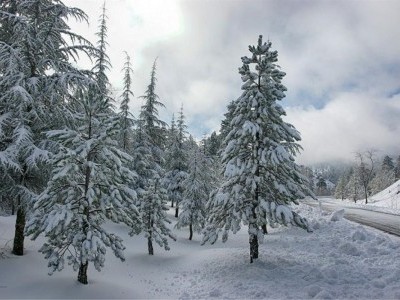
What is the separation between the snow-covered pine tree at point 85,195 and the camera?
1099 centimetres

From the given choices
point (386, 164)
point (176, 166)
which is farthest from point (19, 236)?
point (386, 164)

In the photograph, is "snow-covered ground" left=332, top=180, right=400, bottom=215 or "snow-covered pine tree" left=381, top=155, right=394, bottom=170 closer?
"snow-covered ground" left=332, top=180, right=400, bottom=215

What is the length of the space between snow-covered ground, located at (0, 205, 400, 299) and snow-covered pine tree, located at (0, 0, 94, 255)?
305cm

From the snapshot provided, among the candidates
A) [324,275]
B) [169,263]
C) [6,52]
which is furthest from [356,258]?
[6,52]

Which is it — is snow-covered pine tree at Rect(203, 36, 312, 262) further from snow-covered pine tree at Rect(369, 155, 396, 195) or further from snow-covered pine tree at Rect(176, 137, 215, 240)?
snow-covered pine tree at Rect(369, 155, 396, 195)

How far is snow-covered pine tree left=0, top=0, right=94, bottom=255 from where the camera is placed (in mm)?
12477

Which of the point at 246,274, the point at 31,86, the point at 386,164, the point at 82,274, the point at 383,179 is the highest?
the point at 386,164

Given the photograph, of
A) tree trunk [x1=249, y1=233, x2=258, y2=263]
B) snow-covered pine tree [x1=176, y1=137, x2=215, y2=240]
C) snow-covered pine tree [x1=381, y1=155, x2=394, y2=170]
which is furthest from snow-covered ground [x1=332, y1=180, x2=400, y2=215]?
snow-covered pine tree [x1=381, y1=155, x2=394, y2=170]

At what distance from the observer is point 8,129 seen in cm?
1370

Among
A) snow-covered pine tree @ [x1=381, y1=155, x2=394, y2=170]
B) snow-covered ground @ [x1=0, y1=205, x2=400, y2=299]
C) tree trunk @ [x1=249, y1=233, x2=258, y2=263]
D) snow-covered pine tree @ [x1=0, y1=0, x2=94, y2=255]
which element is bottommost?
snow-covered ground @ [x1=0, y1=205, x2=400, y2=299]

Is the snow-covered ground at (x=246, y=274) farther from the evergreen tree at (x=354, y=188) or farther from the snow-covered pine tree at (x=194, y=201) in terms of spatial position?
the evergreen tree at (x=354, y=188)

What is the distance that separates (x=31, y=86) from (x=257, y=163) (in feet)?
32.9

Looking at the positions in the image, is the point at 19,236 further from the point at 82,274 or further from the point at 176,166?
the point at 176,166

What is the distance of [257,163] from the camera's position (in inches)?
583
